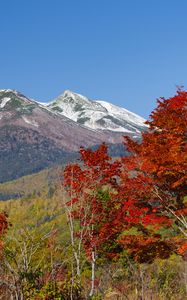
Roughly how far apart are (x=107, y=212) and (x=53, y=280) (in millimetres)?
22263

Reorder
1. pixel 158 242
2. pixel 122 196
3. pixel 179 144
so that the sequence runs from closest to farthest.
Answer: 1. pixel 179 144
2. pixel 158 242
3. pixel 122 196

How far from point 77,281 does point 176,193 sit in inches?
657

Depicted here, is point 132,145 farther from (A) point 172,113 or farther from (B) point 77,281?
(B) point 77,281

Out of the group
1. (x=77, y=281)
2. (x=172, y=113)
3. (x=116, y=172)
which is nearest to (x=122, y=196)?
(x=116, y=172)

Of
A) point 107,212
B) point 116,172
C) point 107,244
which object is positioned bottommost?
point 107,244

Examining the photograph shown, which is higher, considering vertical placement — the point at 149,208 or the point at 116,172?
the point at 116,172

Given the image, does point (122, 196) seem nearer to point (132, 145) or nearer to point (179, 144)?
point (132, 145)

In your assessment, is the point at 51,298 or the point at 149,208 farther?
the point at 149,208

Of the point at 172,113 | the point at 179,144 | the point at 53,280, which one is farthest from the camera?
the point at 172,113

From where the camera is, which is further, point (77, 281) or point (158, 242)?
point (158, 242)

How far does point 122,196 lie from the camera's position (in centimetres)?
2817

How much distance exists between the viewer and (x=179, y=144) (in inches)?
826

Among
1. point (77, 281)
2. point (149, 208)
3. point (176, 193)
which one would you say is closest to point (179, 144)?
point (176, 193)

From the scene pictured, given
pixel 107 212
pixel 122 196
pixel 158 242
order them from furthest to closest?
pixel 107 212
pixel 122 196
pixel 158 242
